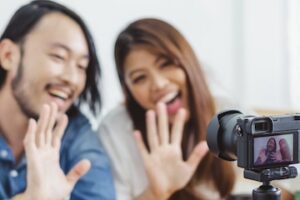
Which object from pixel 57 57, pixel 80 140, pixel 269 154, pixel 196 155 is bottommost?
pixel 196 155

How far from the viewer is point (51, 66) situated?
141 cm

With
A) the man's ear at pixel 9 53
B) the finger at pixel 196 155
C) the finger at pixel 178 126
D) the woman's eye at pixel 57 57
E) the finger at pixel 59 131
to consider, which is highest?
the man's ear at pixel 9 53

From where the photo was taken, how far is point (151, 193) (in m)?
1.58

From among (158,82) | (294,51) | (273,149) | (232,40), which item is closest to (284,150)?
(273,149)

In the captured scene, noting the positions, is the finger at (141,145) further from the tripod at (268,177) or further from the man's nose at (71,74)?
the tripod at (268,177)

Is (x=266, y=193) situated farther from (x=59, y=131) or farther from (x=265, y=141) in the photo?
(x=59, y=131)

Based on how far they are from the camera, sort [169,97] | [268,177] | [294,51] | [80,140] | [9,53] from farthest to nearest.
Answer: [294,51] < [169,97] < [80,140] < [9,53] < [268,177]

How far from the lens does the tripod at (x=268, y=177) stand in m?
0.89

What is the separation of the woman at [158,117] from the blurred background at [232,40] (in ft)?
0.11

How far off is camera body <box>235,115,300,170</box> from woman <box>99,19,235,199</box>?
0.67 m

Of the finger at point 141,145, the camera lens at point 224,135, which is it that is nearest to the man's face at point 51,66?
the finger at point 141,145

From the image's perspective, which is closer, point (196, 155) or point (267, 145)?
point (267, 145)

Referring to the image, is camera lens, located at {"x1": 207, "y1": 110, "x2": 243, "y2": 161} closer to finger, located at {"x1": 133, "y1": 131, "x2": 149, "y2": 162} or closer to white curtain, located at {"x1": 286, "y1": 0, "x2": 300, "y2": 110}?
finger, located at {"x1": 133, "y1": 131, "x2": 149, "y2": 162}

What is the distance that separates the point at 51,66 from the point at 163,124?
0.38 m
